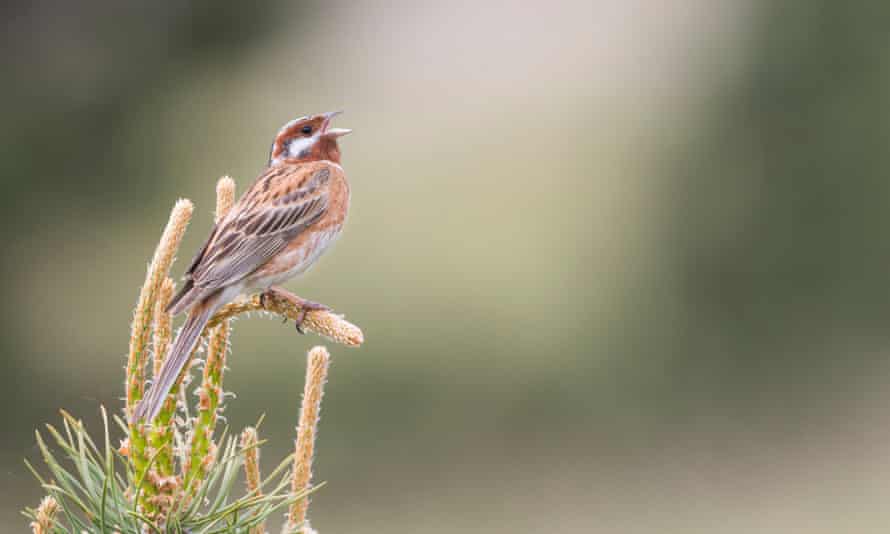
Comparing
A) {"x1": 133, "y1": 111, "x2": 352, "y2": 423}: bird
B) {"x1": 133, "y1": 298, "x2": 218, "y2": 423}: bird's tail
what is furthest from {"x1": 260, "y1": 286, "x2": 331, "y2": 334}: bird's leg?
{"x1": 133, "y1": 298, "x2": 218, "y2": 423}: bird's tail

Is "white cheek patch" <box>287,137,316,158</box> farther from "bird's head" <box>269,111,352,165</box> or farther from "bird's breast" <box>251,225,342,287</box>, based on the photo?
"bird's breast" <box>251,225,342,287</box>

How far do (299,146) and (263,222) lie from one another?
14.3 inches

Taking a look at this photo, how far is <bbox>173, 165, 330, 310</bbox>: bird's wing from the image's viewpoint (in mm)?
1921

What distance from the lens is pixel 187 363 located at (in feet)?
4.13

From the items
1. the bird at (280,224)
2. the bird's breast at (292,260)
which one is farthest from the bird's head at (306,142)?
the bird's breast at (292,260)

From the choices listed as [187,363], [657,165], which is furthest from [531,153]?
[187,363]

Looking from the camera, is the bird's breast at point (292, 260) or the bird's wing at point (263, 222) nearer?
→ the bird's wing at point (263, 222)

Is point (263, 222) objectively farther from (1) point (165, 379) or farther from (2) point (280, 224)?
(1) point (165, 379)

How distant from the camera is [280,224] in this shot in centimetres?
242

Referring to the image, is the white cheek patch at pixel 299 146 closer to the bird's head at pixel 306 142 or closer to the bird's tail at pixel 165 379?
the bird's head at pixel 306 142

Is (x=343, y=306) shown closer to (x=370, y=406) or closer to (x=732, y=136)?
(x=370, y=406)

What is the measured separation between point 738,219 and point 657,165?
2.52 ft

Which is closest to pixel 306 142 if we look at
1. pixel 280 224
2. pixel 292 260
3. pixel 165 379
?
pixel 280 224

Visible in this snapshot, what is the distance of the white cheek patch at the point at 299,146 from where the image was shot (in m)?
2.66
